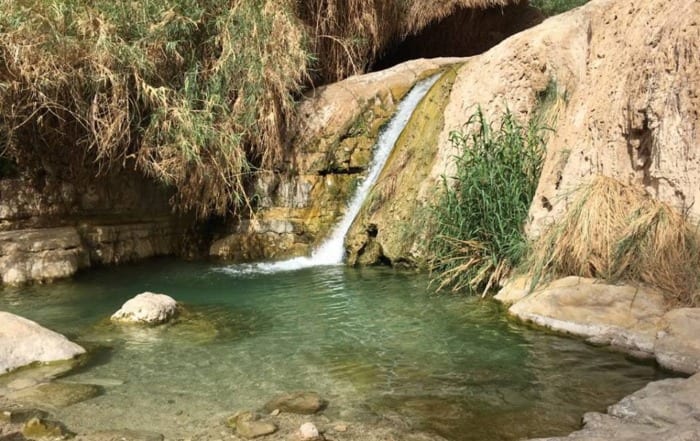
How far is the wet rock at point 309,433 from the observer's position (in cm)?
326

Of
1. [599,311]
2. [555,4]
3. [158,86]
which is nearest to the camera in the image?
[599,311]

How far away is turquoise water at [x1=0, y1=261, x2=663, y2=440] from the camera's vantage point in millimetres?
3598

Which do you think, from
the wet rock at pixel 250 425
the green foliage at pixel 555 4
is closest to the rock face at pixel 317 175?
the wet rock at pixel 250 425

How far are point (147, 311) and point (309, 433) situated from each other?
2.72m

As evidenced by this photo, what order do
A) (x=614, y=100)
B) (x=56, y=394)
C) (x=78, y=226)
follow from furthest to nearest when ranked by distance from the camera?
(x=78, y=226)
(x=614, y=100)
(x=56, y=394)

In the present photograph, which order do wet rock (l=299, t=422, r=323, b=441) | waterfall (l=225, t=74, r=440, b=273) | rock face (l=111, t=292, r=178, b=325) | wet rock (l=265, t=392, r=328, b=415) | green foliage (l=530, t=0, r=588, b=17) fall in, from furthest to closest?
green foliage (l=530, t=0, r=588, b=17)
waterfall (l=225, t=74, r=440, b=273)
rock face (l=111, t=292, r=178, b=325)
wet rock (l=265, t=392, r=328, b=415)
wet rock (l=299, t=422, r=323, b=441)

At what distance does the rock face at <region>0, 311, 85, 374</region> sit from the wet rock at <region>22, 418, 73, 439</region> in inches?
38.6

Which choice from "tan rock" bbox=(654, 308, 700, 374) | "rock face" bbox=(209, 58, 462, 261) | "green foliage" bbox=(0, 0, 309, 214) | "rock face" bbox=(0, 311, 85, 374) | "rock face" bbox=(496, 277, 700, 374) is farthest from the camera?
"rock face" bbox=(209, 58, 462, 261)

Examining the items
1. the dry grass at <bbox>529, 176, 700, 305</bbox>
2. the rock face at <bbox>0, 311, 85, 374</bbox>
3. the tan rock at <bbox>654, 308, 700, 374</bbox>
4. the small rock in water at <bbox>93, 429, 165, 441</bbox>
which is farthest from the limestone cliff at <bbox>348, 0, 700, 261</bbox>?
the rock face at <bbox>0, 311, 85, 374</bbox>

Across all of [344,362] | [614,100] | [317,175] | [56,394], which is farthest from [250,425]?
[317,175]

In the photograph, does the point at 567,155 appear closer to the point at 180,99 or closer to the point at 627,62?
the point at 627,62

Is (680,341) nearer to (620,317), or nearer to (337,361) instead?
(620,317)

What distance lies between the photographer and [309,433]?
3273 millimetres

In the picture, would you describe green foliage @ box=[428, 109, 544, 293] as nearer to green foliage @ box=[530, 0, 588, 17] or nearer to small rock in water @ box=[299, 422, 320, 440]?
small rock in water @ box=[299, 422, 320, 440]
